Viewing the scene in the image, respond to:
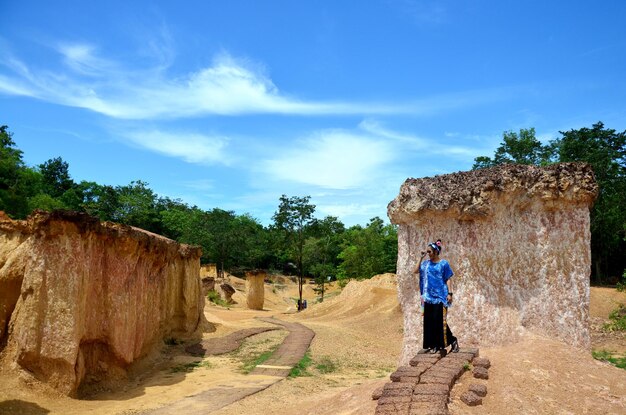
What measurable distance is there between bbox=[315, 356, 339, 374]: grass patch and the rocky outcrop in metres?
4.23

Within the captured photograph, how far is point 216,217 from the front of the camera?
164ft

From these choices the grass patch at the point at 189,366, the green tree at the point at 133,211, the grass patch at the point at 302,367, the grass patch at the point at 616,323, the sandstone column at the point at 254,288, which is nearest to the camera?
the grass patch at the point at 302,367

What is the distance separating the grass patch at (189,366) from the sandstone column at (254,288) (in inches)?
701

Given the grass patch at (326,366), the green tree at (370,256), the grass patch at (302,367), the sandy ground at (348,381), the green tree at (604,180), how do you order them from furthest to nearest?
the green tree at (370,256)
the green tree at (604,180)
the grass patch at (326,366)
the grass patch at (302,367)
the sandy ground at (348,381)

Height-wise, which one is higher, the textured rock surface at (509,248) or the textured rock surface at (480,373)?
the textured rock surface at (509,248)

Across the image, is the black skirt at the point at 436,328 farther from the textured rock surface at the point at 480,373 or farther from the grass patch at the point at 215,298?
the grass patch at the point at 215,298

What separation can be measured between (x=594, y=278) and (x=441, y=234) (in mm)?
29258

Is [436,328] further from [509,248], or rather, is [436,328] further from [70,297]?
→ [70,297]

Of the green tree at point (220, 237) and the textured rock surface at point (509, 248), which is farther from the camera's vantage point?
the green tree at point (220, 237)

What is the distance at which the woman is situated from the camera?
686 cm

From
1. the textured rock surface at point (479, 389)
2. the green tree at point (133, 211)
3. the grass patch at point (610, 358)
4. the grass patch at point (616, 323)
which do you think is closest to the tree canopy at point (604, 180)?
the grass patch at point (616, 323)

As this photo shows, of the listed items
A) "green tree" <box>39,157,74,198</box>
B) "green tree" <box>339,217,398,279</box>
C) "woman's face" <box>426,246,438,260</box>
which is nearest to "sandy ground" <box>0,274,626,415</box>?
"woman's face" <box>426,246,438,260</box>

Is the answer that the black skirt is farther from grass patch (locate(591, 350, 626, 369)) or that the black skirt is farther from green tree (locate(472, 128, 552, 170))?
green tree (locate(472, 128, 552, 170))

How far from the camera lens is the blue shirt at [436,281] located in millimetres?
6922
